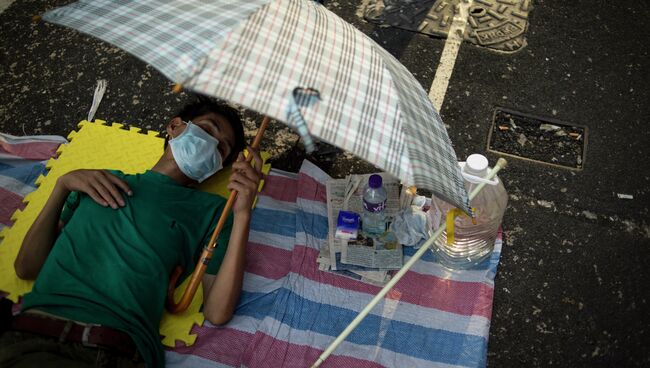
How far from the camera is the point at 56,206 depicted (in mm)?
3135

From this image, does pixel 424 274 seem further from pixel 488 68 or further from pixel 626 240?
pixel 488 68

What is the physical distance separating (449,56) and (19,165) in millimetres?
3410

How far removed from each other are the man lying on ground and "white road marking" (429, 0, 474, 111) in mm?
1662

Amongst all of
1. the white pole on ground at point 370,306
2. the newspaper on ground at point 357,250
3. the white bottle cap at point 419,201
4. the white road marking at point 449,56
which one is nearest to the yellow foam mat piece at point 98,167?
the newspaper on ground at point 357,250

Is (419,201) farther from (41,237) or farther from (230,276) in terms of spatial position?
(41,237)

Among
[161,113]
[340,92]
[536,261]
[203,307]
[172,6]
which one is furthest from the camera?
[161,113]

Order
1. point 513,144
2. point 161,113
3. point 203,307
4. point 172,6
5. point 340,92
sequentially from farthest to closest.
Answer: point 161,113 < point 513,144 < point 203,307 < point 172,6 < point 340,92

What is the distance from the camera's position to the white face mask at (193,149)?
3297 millimetres

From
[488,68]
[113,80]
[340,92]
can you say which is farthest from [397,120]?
[113,80]

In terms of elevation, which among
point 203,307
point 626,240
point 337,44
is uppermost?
point 337,44

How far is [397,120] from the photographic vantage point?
2244mm

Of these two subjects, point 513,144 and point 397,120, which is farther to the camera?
point 513,144

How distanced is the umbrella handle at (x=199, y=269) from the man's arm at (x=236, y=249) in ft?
0.17

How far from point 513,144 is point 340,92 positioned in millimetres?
2245
